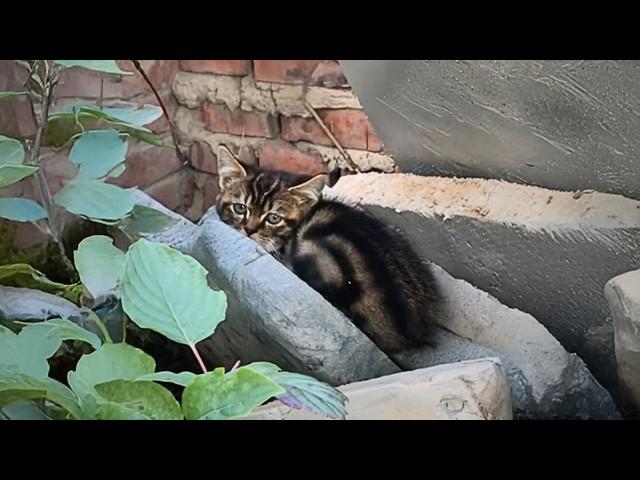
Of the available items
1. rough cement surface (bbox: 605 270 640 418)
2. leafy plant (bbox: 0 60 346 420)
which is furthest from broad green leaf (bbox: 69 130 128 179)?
rough cement surface (bbox: 605 270 640 418)

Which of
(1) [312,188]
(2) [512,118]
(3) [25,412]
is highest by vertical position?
(2) [512,118]

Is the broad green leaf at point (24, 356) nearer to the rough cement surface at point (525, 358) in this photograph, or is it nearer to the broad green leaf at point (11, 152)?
the broad green leaf at point (11, 152)

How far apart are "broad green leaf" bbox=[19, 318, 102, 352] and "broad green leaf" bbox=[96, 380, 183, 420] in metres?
0.06

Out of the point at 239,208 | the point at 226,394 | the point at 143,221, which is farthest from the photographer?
the point at 239,208

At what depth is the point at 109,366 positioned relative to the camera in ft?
2.34

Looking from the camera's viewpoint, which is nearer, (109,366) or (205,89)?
(109,366)

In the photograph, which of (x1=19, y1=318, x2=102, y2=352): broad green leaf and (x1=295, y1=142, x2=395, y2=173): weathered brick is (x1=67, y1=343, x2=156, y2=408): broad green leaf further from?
(x1=295, y1=142, x2=395, y2=173): weathered brick

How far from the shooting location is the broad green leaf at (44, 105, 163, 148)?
861mm

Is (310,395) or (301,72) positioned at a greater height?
(301,72)

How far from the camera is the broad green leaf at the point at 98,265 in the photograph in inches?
30.6

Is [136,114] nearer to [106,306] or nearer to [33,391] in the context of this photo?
[106,306]

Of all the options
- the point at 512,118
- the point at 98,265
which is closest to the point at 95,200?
the point at 98,265

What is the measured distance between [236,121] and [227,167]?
48 mm
